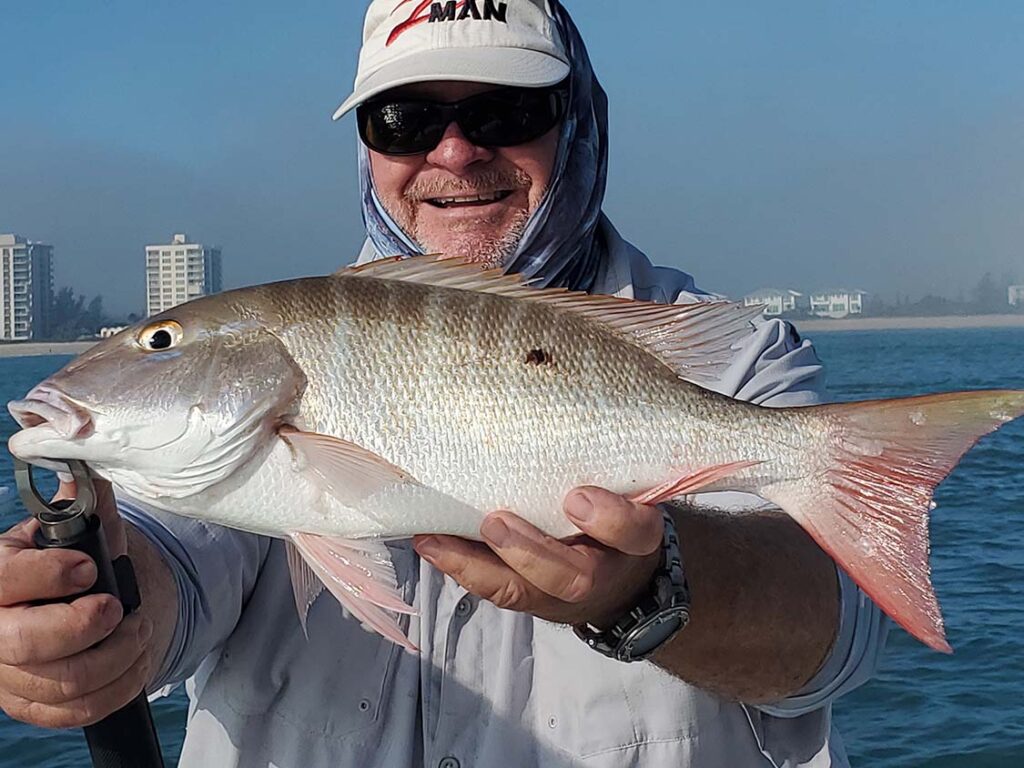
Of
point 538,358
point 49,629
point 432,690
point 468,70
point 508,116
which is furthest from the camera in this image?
point 508,116

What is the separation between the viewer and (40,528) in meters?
1.89

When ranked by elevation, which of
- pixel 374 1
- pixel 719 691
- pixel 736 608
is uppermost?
pixel 374 1

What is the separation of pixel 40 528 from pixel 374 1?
7.33 feet

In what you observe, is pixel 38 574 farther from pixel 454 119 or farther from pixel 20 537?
pixel 454 119

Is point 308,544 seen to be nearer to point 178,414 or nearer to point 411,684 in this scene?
point 178,414

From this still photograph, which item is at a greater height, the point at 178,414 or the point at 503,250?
the point at 503,250

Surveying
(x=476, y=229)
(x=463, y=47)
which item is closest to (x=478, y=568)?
(x=476, y=229)

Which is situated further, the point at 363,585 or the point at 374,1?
the point at 374,1

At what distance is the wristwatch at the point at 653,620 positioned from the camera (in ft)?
6.92

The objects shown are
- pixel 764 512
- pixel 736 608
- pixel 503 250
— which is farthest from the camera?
pixel 503 250

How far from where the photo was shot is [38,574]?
1.82m

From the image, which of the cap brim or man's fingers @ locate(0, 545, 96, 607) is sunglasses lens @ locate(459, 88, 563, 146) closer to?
the cap brim

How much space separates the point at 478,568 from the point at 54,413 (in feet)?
2.83

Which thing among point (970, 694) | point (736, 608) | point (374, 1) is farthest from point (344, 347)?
point (970, 694)
